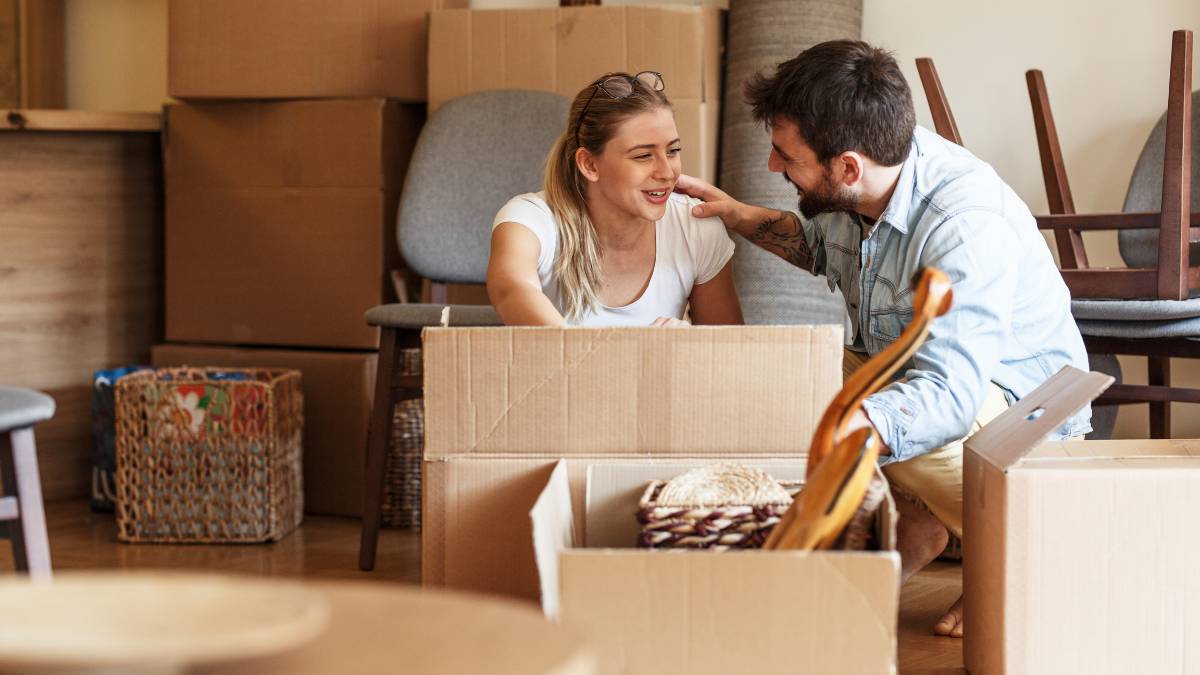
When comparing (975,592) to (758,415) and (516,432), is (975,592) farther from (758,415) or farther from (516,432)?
(516,432)

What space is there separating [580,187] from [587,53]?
2.50 feet

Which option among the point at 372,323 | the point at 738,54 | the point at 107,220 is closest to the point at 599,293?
the point at 372,323

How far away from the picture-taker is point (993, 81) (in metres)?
2.83

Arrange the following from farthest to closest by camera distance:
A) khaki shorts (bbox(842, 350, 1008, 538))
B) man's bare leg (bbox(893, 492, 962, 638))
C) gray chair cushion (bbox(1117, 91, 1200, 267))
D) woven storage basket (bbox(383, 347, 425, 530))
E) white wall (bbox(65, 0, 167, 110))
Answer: white wall (bbox(65, 0, 167, 110)) < woven storage basket (bbox(383, 347, 425, 530)) < gray chair cushion (bbox(1117, 91, 1200, 267)) < man's bare leg (bbox(893, 492, 962, 638)) < khaki shorts (bbox(842, 350, 1008, 538))

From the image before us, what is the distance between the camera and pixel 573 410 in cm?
129

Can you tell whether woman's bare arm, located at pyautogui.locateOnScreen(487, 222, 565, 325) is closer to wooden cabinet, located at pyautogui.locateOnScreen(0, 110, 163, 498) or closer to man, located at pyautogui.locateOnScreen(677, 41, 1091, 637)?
man, located at pyautogui.locateOnScreen(677, 41, 1091, 637)

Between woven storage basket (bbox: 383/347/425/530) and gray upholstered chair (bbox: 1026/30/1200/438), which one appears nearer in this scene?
gray upholstered chair (bbox: 1026/30/1200/438)

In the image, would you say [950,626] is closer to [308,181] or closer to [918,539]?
[918,539]

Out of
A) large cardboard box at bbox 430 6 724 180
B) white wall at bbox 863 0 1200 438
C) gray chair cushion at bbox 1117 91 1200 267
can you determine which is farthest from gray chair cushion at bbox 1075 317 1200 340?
large cardboard box at bbox 430 6 724 180

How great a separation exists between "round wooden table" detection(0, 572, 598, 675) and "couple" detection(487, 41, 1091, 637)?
0.89 m

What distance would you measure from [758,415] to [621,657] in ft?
1.20

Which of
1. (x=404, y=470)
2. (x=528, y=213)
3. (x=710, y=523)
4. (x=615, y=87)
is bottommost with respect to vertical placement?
(x=404, y=470)

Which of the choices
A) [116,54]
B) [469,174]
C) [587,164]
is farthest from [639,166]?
[116,54]

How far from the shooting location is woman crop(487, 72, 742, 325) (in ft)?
6.59
